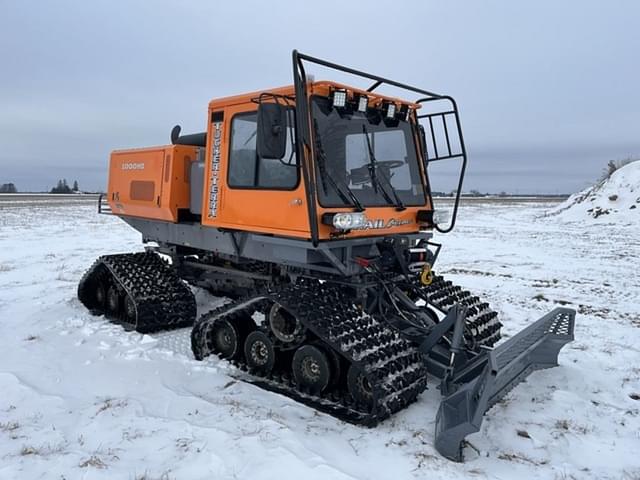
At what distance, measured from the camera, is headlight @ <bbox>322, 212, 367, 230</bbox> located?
4.41m

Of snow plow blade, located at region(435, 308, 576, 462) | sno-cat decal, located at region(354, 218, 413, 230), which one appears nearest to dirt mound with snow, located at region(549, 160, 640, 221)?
snow plow blade, located at region(435, 308, 576, 462)

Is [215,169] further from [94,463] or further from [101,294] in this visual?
[101,294]

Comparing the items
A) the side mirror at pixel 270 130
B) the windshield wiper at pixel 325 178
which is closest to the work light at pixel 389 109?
the windshield wiper at pixel 325 178

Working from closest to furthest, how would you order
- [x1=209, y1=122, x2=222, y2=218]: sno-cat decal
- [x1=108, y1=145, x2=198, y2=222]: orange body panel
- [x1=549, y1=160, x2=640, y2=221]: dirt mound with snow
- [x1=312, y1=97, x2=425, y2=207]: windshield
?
[x1=312, y1=97, x2=425, y2=207]: windshield → [x1=209, y1=122, x2=222, y2=218]: sno-cat decal → [x1=108, y1=145, x2=198, y2=222]: orange body panel → [x1=549, y1=160, x2=640, y2=221]: dirt mound with snow

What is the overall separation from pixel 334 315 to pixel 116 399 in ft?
6.99

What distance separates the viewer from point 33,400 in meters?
4.54

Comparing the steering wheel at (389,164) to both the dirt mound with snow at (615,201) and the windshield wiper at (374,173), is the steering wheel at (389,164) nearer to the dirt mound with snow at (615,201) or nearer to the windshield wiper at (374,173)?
the windshield wiper at (374,173)

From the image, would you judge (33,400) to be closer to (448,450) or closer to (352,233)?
(352,233)

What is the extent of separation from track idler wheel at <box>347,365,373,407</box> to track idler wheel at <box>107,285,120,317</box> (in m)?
4.06

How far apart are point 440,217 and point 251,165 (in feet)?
7.14

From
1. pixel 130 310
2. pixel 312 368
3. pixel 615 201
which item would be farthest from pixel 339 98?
pixel 615 201

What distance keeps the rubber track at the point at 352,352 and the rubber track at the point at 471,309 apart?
1.03m

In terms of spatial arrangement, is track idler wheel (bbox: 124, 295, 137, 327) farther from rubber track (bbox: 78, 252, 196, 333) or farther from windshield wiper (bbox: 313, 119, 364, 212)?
windshield wiper (bbox: 313, 119, 364, 212)

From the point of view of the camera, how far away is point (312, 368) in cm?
471
